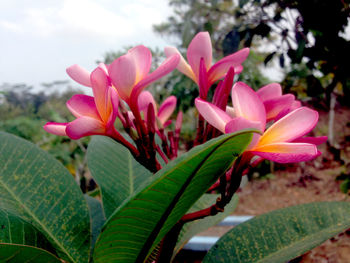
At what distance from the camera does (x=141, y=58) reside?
A: 1.29 ft

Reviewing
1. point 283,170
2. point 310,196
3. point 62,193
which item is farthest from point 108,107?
point 283,170

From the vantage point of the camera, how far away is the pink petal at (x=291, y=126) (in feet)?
1.10

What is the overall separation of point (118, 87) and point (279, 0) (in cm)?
70

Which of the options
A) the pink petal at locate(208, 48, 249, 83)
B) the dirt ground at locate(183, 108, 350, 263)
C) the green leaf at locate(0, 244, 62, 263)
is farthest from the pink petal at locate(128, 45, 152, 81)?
the dirt ground at locate(183, 108, 350, 263)

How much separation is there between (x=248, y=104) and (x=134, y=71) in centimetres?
15

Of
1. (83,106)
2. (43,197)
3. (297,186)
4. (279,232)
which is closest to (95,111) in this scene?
(83,106)

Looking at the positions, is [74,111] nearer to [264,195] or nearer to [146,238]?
[146,238]

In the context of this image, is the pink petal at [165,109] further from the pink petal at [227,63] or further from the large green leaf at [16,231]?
the large green leaf at [16,231]

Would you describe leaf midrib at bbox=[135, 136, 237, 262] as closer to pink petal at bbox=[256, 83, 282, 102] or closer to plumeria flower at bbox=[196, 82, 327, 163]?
plumeria flower at bbox=[196, 82, 327, 163]

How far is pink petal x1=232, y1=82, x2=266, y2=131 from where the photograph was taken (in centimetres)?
34

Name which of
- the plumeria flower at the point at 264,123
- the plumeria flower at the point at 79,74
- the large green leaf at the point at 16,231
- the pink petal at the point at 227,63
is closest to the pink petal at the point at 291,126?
the plumeria flower at the point at 264,123

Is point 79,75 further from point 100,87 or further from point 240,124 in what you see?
point 240,124

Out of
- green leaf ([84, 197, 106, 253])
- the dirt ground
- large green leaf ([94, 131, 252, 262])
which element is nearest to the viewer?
large green leaf ([94, 131, 252, 262])

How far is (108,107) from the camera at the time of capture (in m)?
0.38
